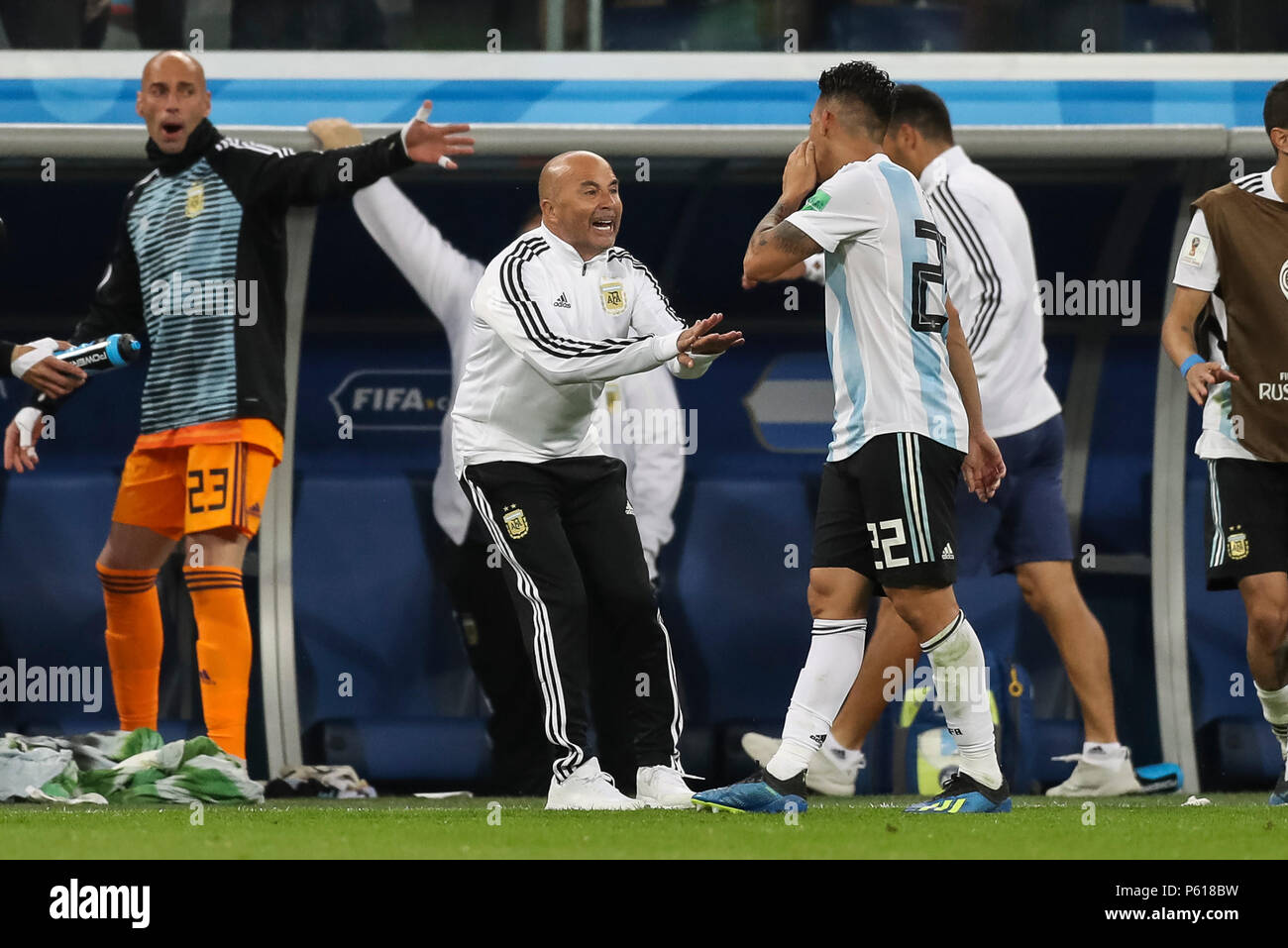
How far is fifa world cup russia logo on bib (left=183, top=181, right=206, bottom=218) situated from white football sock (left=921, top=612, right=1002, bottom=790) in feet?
7.85

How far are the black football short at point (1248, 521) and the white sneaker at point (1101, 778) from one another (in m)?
0.92

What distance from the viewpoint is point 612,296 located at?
4.90 m

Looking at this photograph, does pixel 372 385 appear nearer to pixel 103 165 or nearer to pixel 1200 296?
pixel 103 165

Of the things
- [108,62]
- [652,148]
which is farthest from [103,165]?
[652,148]

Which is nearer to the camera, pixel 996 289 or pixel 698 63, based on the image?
pixel 996 289

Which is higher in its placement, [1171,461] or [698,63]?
[698,63]

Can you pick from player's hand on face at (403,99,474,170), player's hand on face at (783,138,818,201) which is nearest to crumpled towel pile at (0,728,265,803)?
player's hand on face at (403,99,474,170)

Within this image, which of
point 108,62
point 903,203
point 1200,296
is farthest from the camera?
point 108,62

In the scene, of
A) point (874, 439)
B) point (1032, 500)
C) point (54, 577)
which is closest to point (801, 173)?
point (874, 439)

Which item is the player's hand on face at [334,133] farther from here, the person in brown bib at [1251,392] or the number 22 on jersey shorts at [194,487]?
the person in brown bib at [1251,392]

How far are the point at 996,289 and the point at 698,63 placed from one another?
1190 mm

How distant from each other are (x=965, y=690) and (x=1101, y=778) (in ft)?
4.47

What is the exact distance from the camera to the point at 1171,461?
20.9 feet

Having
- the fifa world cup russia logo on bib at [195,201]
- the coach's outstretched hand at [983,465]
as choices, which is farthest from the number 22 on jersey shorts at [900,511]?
the fifa world cup russia logo on bib at [195,201]
